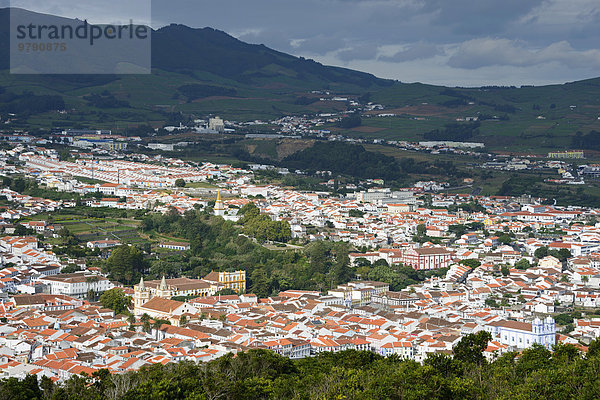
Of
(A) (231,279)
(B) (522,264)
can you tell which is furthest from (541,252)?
(A) (231,279)

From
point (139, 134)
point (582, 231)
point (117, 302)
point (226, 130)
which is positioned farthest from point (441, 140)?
point (117, 302)

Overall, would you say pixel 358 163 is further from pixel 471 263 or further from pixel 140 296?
pixel 140 296

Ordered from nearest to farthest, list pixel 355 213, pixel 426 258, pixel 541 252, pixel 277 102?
pixel 426 258
pixel 541 252
pixel 355 213
pixel 277 102

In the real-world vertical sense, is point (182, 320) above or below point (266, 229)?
below

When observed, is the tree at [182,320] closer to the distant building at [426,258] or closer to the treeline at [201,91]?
the distant building at [426,258]

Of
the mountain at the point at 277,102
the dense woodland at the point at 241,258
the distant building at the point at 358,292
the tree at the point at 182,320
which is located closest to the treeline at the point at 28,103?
the mountain at the point at 277,102

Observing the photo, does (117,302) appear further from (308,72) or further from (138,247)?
(308,72)
